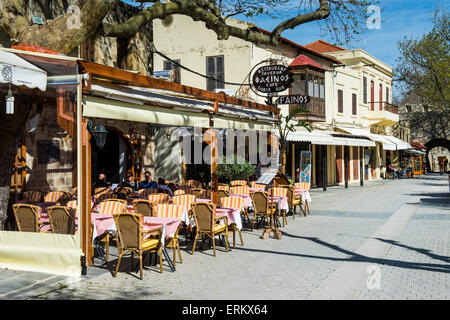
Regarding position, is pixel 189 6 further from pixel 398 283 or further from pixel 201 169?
pixel 201 169

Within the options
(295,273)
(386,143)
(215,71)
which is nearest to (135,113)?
(295,273)

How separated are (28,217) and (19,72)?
2.33 metres

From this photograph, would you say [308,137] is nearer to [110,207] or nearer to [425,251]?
[425,251]

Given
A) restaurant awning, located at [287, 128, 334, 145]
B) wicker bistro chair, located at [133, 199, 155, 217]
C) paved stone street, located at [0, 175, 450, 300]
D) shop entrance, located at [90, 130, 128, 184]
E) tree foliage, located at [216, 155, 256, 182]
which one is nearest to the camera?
paved stone street, located at [0, 175, 450, 300]

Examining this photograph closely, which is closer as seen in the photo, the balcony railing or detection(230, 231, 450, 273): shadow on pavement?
detection(230, 231, 450, 273): shadow on pavement

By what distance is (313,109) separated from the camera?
74.7ft

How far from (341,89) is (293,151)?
24.9 feet

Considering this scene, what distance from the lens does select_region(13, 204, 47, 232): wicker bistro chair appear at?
7.27 meters

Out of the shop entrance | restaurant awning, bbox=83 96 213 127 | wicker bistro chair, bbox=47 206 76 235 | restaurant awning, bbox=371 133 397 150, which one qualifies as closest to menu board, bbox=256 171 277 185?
restaurant awning, bbox=83 96 213 127

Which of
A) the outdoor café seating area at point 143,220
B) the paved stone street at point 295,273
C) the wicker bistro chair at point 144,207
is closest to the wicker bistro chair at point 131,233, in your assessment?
the outdoor café seating area at point 143,220

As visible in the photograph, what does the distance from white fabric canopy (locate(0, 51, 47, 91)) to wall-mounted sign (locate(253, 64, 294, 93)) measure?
7.87m

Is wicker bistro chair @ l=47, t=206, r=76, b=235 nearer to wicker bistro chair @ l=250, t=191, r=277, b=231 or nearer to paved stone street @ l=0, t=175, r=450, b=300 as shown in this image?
paved stone street @ l=0, t=175, r=450, b=300

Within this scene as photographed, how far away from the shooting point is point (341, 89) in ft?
92.7
